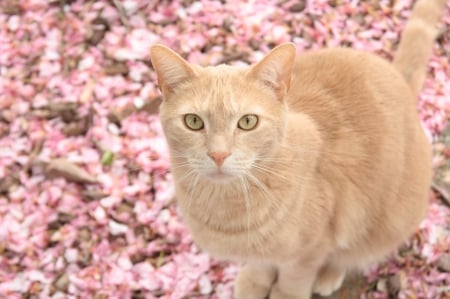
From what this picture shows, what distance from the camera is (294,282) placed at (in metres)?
1.93

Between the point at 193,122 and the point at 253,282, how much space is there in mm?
886

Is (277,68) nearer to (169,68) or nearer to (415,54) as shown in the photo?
(169,68)

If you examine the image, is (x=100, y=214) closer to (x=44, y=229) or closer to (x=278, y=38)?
(x=44, y=229)

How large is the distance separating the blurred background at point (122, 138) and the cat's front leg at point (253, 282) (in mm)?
94

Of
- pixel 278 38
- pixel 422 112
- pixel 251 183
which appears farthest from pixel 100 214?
pixel 422 112

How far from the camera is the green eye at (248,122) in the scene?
56.2 inches

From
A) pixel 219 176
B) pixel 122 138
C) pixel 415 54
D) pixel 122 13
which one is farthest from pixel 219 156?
pixel 122 13

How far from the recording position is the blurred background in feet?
7.31

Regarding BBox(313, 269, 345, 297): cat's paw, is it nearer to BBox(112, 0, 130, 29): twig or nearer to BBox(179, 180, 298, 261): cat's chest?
BBox(179, 180, 298, 261): cat's chest

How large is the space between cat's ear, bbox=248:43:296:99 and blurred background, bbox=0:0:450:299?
0.63 meters

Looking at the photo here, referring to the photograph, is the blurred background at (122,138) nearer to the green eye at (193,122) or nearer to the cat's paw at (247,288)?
the cat's paw at (247,288)

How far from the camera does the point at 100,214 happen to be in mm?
2357

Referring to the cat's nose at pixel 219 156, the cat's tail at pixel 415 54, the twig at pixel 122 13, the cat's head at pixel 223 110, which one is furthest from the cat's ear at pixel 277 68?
the twig at pixel 122 13

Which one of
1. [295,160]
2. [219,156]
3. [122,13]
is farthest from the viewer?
[122,13]
